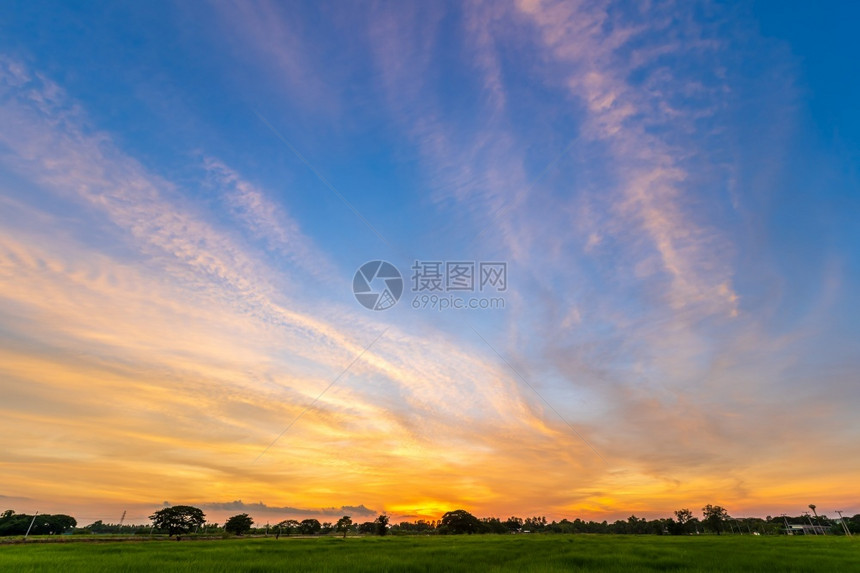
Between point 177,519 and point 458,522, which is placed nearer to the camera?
point 177,519

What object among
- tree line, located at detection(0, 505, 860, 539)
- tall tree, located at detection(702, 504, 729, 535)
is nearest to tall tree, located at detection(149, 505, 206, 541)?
tree line, located at detection(0, 505, 860, 539)

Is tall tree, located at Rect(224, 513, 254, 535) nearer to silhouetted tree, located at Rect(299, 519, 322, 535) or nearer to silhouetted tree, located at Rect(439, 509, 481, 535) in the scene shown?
silhouetted tree, located at Rect(299, 519, 322, 535)

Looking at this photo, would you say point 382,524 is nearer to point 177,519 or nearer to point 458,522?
point 458,522

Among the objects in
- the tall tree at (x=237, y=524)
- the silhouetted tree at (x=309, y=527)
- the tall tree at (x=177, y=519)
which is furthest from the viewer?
the silhouetted tree at (x=309, y=527)

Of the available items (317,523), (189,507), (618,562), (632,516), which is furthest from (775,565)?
(632,516)

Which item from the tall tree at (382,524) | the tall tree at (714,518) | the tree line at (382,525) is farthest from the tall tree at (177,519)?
the tall tree at (714,518)

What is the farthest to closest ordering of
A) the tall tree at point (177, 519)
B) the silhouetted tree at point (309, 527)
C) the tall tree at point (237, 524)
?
1. the silhouetted tree at point (309, 527)
2. the tall tree at point (237, 524)
3. the tall tree at point (177, 519)

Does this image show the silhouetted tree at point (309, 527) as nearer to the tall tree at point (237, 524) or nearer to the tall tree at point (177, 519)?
the tall tree at point (237, 524)

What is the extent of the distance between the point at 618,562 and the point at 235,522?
375 ft

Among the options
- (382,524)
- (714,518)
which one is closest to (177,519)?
(382,524)

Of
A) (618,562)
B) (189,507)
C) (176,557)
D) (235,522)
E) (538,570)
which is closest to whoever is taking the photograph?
(538,570)

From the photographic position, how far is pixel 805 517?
7082 inches

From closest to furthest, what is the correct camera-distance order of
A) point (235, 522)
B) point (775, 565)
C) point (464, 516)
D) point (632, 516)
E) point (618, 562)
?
point (775, 565) → point (618, 562) → point (235, 522) → point (464, 516) → point (632, 516)

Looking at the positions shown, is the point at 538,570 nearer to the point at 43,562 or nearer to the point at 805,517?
the point at 43,562
